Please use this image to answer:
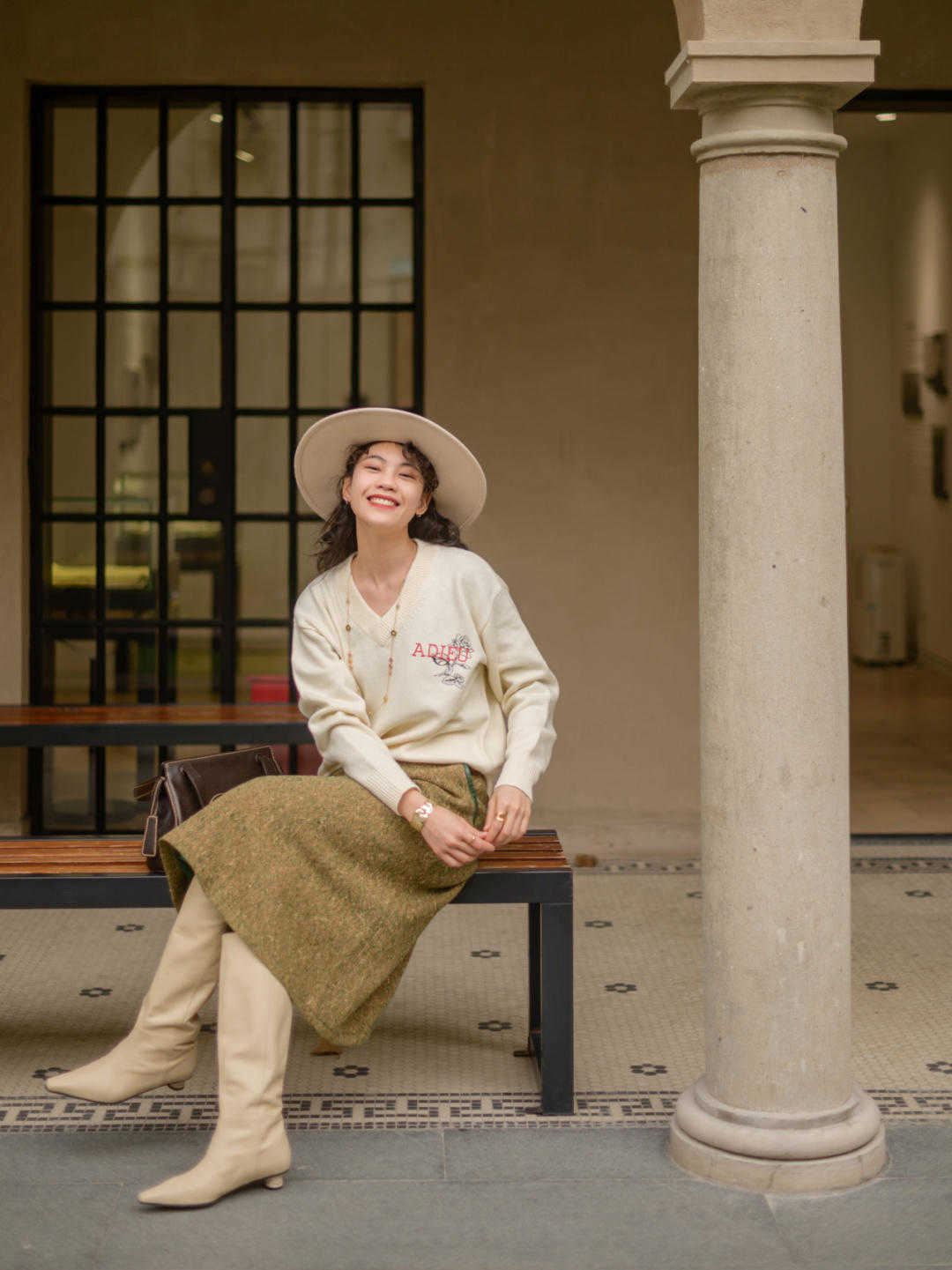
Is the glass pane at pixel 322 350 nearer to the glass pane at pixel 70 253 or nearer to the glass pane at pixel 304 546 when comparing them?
the glass pane at pixel 304 546

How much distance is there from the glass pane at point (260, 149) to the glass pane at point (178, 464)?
36.6 inches

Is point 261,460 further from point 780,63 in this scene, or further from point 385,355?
point 780,63

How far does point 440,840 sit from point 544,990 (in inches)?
19.6

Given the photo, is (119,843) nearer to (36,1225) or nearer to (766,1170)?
(36,1225)

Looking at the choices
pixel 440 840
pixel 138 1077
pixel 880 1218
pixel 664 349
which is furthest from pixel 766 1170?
pixel 664 349

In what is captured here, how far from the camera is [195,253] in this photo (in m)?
7.08

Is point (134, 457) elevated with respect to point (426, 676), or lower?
elevated

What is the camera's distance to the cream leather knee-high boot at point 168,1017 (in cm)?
389

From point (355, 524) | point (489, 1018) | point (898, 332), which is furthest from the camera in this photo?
point (898, 332)

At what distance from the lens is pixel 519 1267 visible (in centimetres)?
341

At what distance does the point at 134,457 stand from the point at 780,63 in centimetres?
403

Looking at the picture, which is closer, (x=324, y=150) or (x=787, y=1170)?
(x=787, y=1170)

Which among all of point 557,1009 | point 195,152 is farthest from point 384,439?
point 195,152

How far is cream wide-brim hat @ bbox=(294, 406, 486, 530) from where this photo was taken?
4.20m
